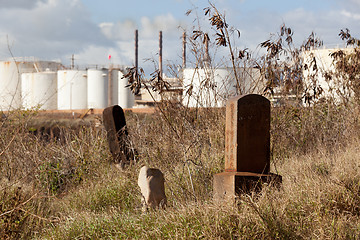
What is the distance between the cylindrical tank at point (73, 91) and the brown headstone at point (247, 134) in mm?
37348

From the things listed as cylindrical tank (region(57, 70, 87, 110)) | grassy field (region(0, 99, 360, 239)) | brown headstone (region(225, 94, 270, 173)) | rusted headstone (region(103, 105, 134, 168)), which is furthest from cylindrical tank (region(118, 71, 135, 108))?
brown headstone (region(225, 94, 270, 173))

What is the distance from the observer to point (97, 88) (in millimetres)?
40344

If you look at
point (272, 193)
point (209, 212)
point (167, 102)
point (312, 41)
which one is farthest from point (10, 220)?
point (312, 41)

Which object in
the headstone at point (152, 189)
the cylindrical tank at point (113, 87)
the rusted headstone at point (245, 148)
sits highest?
the cylindrical tank at point (113, 87)

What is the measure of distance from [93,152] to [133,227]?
167 inches

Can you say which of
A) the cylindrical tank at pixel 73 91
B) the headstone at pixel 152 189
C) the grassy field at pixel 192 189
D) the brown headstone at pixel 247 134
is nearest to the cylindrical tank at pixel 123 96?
the cylindrical tank at pixel 73 91

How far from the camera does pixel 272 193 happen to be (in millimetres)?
3906

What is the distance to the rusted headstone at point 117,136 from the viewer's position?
740 cm

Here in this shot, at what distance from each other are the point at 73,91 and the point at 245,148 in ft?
125

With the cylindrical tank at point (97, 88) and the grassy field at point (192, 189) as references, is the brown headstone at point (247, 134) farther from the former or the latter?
the cylindrical tank at point (97, 88)

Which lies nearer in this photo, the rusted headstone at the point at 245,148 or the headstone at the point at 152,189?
the rusted headstone at the point at 245,148

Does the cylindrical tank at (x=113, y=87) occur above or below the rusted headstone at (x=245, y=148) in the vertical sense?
above

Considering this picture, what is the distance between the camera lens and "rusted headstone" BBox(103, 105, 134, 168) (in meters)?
7.40

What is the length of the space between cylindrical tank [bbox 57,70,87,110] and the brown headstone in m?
37.3
